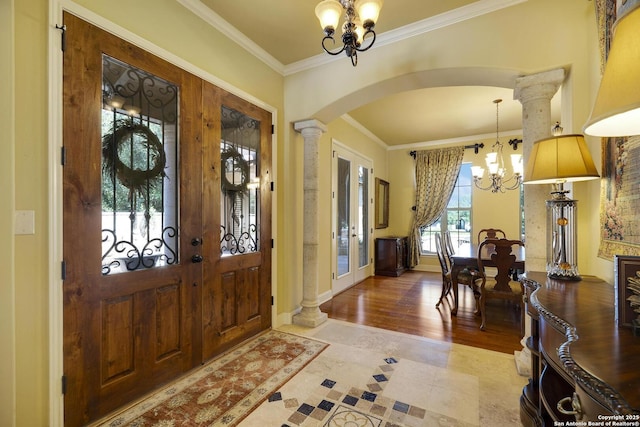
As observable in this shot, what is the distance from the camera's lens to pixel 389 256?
19.7 ft

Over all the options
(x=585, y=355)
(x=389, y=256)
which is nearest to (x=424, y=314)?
(x=389, y=256)

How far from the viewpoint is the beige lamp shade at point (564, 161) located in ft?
5.07

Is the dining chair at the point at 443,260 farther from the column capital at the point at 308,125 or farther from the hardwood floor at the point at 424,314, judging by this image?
the column capital at the point at 308,125

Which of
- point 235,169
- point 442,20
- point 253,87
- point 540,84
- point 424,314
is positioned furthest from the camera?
point 424,314

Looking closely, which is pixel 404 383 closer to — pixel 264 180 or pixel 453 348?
pixel 453 348

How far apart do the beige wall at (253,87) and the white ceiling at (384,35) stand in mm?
127

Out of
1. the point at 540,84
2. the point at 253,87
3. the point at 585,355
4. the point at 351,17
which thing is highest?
the point at 253,87

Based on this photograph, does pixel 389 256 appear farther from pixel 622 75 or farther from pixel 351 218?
pixel 622 75

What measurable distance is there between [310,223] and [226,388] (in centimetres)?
188

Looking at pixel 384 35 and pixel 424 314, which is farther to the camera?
pixel 424 314

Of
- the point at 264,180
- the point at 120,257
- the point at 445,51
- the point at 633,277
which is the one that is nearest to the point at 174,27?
the point at 264,180

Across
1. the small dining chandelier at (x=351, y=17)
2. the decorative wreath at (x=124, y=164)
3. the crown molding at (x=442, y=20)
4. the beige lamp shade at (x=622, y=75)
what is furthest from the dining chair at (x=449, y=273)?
the decorative wreath at (x=124, y=164)

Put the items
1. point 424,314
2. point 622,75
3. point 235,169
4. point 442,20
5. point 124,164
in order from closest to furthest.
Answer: point 622,75 < point 124,164 < point 442,20 < point 235,169 < point 424,314

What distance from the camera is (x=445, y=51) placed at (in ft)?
8.21
